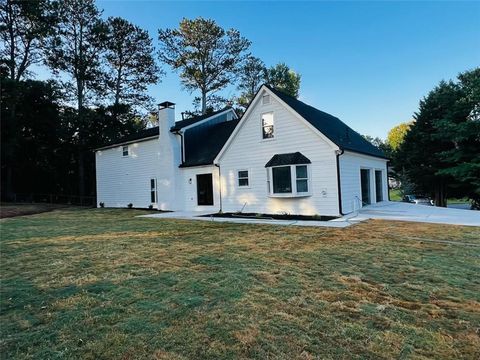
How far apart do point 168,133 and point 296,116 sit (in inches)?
332

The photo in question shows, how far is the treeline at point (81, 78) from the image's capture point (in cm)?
2627

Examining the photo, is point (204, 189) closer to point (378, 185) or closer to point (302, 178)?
point (302, 178)

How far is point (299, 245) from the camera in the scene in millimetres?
7309

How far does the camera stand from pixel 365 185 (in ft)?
55.0

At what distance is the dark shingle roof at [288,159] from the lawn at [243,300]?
6.12 m

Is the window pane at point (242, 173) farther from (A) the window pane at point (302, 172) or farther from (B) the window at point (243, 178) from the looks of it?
(A) the window pane at point (302, 172)

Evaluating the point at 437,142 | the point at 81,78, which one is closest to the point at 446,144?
the point at 437,142

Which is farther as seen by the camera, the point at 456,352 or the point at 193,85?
the point at 193,85

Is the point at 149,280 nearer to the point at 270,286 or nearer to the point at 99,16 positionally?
the point at 270,286

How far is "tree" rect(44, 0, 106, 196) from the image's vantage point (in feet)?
92.2

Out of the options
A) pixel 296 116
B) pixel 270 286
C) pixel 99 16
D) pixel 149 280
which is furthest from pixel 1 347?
pixel 99 16

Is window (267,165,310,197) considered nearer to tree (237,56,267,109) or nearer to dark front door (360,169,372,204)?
dark front door (360,169,372,204)

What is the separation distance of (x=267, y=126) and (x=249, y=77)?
2277 cm

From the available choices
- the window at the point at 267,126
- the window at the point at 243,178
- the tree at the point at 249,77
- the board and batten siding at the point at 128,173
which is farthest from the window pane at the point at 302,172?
the tree at the point at 249,77
